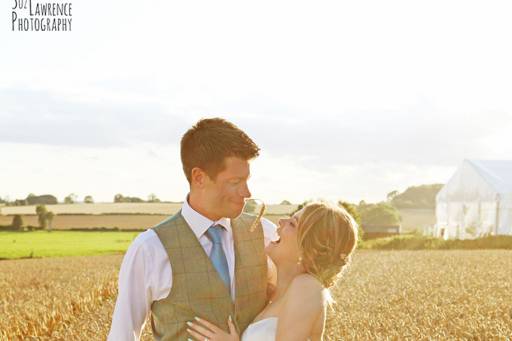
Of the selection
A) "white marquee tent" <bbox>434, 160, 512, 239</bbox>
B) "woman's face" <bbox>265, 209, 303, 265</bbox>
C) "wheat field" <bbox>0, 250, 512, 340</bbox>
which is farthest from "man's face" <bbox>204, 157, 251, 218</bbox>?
"white marquee tent" <bbox>434, 160, 512, 239</bbox>

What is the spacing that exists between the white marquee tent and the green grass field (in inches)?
552

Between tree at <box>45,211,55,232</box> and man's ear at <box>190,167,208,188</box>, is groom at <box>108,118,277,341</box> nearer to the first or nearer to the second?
man's ear at <box>190,167,208,188</box>

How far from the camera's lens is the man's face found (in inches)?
141

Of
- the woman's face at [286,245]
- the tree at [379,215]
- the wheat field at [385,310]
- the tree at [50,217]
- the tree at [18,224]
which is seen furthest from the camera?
the tree at [379,215]

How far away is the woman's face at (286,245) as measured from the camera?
12.2 ft

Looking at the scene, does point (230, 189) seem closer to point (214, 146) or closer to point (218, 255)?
point (214, 146)

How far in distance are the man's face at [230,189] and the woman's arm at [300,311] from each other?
47 cm

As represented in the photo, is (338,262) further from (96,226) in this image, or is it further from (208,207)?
(96,226)

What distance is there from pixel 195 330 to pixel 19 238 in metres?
32.8

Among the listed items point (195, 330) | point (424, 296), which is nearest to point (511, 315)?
point (424, 296)

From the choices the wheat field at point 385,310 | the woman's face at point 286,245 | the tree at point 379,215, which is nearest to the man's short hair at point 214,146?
the woman's face at point 286,245

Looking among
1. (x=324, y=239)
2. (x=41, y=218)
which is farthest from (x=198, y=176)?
(x=41, y=218)

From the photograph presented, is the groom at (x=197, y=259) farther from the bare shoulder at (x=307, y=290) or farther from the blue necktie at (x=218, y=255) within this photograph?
the bare shoulder at (x=307, y=290)

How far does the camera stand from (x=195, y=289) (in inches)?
141
